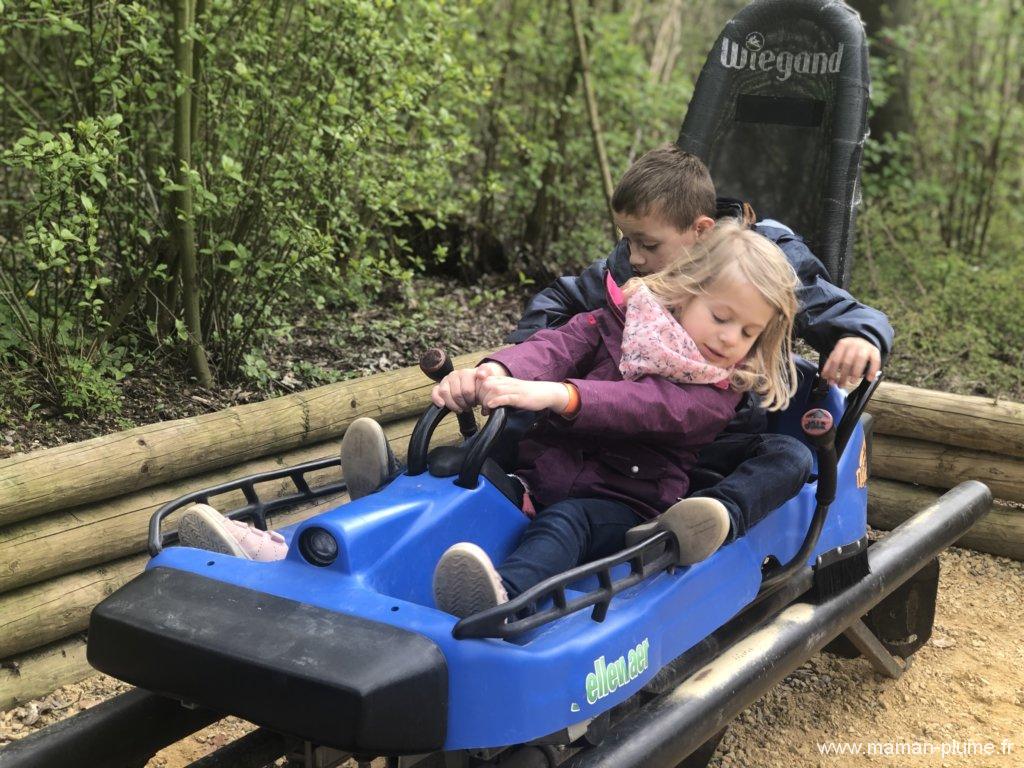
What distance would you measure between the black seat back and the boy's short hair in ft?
2.04

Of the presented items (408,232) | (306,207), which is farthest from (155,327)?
(408,232)

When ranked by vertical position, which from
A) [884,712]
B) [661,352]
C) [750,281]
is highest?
[750,281]

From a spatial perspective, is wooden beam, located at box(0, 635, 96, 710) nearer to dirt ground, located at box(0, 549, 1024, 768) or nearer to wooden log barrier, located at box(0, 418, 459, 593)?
dirt ground, located at box(0, 549, 1024, 768)

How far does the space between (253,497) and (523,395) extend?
760mm

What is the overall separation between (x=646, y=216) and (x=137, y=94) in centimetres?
235

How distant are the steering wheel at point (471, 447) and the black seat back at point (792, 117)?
1.60 metres

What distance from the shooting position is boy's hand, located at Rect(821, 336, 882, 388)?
2809mm

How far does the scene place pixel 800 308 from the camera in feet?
9.62

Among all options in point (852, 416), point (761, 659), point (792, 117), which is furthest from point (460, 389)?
point (792, 117)

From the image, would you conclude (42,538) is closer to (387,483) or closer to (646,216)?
(387,483)

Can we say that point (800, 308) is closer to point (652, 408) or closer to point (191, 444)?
point (652, 408)

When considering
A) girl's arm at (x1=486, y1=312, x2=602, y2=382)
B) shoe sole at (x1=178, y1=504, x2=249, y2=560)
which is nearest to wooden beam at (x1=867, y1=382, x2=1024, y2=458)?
girl's arm at (x1=486, y1=312, x2=602, y2=382)

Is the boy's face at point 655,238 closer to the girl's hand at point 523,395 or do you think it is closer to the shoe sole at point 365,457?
the girl's hand at point 523,395

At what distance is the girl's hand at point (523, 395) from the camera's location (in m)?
2.39
